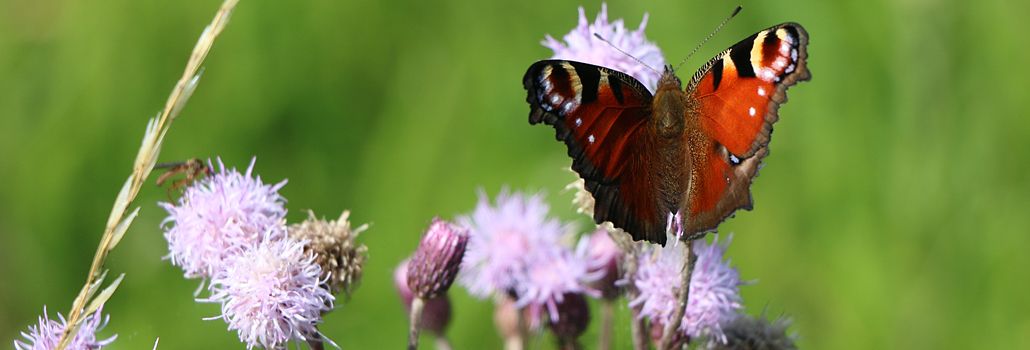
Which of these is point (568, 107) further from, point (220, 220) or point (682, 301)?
point (220, 220)

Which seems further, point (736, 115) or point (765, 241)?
point (765, 241)

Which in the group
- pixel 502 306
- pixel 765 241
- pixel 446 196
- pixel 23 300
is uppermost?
pixel 765 241

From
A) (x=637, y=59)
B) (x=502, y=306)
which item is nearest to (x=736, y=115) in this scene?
(x=637, y=59)

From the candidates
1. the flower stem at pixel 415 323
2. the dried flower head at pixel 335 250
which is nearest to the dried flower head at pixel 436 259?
the flower stem at pixel 415 323

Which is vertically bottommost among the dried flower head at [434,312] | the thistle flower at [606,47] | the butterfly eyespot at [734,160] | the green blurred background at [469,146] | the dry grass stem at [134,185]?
the dry grass stem at [134,185]

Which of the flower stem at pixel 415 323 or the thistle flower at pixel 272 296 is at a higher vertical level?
the flower stem at pixel 415 323

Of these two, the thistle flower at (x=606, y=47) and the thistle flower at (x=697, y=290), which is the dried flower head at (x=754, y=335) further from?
the thistle flower at (x=606, y=47)

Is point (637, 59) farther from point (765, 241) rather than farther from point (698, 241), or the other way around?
point (765, 241)

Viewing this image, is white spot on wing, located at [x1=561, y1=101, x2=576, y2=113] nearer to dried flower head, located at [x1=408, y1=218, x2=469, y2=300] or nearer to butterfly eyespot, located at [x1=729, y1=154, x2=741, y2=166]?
butterfly eyespot, located at [x1=729, y1=154, x2=741, y2=166]

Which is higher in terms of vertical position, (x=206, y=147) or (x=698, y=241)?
(x=206, y=147)
